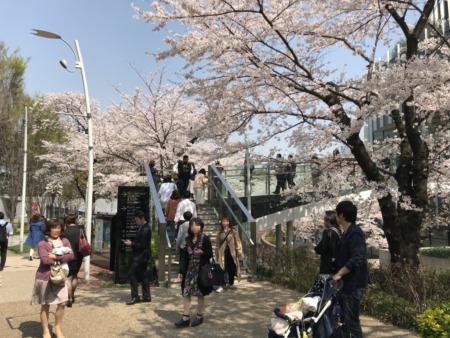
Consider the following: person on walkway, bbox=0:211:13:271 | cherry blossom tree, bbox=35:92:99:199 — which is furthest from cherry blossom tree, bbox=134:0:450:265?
cherry blossom tree, bbox=35:92:99:199

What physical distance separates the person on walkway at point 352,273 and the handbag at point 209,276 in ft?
6.14

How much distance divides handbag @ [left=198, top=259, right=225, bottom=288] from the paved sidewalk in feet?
2.12

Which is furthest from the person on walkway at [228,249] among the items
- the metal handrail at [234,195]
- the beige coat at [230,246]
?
the metal handrail at [234,195]

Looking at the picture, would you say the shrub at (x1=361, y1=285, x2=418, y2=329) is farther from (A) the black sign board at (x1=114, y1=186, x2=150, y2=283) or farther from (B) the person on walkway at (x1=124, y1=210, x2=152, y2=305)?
(A) the black sign board at (x1=114, y1=186, x2=150, y2=283)

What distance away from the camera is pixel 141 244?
21.3ft

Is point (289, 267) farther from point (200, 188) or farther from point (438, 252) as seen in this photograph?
point (438, 252)

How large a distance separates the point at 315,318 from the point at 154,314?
10.4 feet

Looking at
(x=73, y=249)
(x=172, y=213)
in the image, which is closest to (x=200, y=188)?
(x=172, y=213)

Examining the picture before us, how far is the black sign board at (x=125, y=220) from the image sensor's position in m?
8.74

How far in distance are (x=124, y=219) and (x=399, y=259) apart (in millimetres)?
5847

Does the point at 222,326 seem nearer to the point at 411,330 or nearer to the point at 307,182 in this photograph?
the point at 411,330

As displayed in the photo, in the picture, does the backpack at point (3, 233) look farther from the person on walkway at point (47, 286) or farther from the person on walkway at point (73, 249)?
the person on walkway at point (47, 286)

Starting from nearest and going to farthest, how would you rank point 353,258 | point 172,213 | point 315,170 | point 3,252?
point 353,258 → point 172,213 → point 315,170 → point 3,252

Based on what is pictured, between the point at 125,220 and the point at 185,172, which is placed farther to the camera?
the point at 185,172
